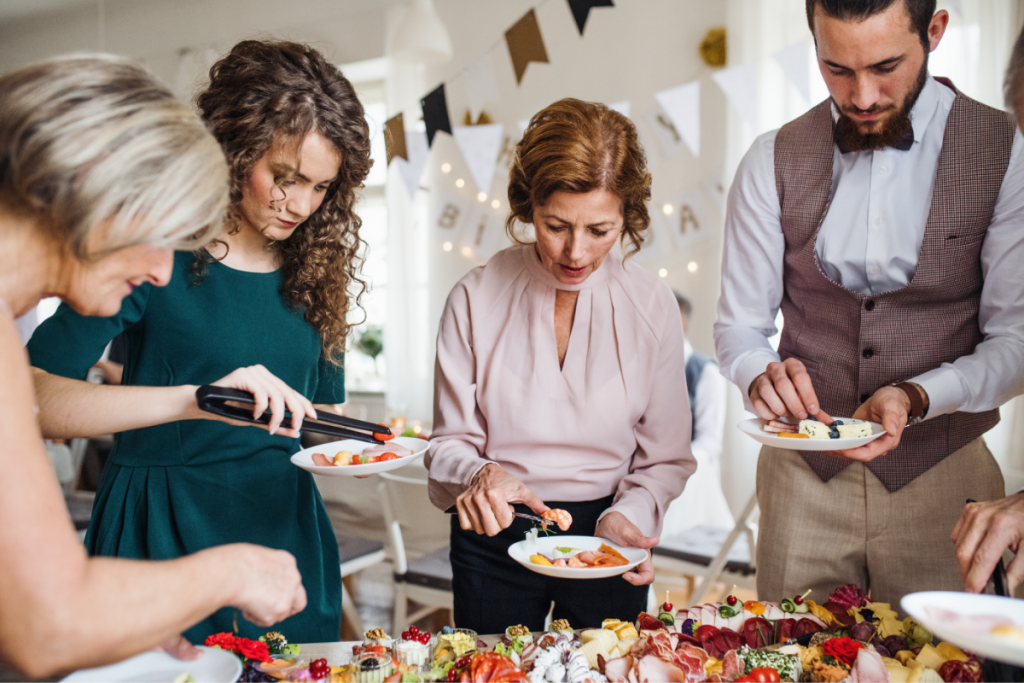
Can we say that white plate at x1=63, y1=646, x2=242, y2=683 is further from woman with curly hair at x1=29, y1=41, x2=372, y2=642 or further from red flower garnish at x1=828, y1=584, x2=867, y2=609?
red flower garnish at x1=828, y1=584, x2=867, y2=609

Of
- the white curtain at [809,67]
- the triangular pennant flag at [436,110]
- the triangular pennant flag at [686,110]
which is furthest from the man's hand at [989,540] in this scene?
the triangular pennant flag at [686,110]

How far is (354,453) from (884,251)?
111 centimetres

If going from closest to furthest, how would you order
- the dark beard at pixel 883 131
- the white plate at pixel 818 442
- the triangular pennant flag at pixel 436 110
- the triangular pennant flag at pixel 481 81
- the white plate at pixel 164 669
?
the white plate at pixel 164 669 → the white plate at pixel 818 442 → the dark beard at pixel 883 131 → the triangular pennant flag at pixel 436 110 → the triangular pennant flag at pixel 481 81

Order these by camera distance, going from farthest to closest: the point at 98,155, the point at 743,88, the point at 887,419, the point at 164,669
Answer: the point at 743,88 < the point at 887,419 < the point at 164,669 < the point at 98,155

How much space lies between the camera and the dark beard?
4.76 feet

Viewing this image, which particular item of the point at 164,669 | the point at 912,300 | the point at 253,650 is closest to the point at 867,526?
the point at 912,300

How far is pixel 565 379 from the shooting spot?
1.55 meters

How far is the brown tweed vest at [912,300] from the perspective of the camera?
1.43m

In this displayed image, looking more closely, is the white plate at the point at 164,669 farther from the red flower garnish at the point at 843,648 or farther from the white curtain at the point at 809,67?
the white curtain at the point at 809,67

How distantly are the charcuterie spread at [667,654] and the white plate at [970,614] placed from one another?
255mm

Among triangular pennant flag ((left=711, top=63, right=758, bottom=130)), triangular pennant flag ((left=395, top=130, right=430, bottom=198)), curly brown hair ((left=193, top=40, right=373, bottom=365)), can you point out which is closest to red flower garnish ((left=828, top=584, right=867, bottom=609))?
curly brown hair ((left=193, top=40, right=373, bottom=365))

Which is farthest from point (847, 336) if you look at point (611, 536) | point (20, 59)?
point (20, 59)

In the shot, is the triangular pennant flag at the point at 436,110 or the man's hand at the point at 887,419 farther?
the triangular pennant flag at the point at 436,110

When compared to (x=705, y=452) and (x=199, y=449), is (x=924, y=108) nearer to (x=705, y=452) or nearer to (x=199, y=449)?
(x=199, y=449)
